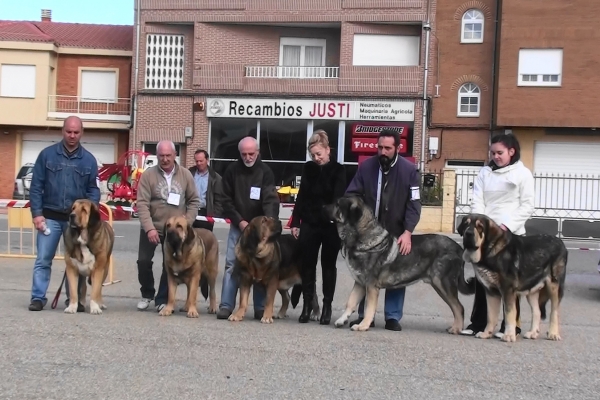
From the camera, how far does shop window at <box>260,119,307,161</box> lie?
31.9m

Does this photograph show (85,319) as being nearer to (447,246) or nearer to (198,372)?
(198,372)

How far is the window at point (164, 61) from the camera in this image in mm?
32406

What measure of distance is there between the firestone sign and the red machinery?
141 inches

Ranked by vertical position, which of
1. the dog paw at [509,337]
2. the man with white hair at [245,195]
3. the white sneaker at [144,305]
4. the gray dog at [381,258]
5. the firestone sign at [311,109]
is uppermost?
the firestone sign at [311,109]

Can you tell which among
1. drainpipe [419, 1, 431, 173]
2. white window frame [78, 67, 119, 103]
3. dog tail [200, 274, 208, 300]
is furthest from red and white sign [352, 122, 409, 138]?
dog tail [200, 274, 208, 300]

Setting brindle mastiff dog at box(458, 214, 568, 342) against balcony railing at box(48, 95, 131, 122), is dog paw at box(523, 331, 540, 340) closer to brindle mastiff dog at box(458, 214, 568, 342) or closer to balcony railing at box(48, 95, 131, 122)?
brindle mastiff dog at box(458, 214, 568, 342)

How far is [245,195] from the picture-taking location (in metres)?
8.91

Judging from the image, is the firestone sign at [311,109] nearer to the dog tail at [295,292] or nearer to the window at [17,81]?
the window at [17,81]

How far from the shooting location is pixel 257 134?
32094 mm

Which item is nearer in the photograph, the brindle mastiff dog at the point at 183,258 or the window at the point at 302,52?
the brindle mastiff dog at the point at 183,258

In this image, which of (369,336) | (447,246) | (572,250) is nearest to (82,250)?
(369,336)

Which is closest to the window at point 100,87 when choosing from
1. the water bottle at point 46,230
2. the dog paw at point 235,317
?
the water bottle at point 46,230

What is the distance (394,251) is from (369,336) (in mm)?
865

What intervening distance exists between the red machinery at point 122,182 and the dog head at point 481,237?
61.9 ft
